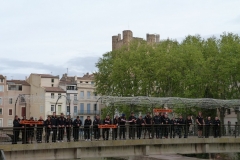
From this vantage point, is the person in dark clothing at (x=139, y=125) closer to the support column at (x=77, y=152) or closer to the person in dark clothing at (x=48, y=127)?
the support column at (x=77, y=152)

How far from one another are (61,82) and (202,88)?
4775cm

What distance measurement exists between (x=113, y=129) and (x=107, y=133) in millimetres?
552

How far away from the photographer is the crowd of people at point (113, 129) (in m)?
28.0

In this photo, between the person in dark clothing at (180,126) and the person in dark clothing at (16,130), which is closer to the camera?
the person in dark clothing at (16,130)

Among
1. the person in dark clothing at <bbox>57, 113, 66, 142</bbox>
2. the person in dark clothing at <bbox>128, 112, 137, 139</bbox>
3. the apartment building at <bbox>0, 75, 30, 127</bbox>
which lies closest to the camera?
the person in dark clothing at <bbox>57, 113, 66, 142</bbox>

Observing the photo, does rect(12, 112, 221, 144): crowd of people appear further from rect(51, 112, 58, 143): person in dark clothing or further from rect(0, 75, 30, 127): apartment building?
rect(0, 75, 30, 127): apartment building

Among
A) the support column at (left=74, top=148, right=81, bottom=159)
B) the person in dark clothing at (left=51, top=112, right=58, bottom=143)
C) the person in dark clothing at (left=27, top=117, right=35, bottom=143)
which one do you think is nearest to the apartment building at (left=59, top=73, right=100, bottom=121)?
the person in dark clothing at (left=51, top=112, right=58, bottom=143)

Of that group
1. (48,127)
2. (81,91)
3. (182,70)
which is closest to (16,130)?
(48,127)

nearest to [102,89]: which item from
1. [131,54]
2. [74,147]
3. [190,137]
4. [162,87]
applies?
[131,54]

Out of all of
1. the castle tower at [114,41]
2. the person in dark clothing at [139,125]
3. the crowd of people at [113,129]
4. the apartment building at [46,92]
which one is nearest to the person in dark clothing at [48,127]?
the crowd of people at [113,129]

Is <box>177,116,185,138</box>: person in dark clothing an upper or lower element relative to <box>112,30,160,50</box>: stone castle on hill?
lower

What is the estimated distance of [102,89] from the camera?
72625mm

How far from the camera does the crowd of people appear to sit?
27953 mm

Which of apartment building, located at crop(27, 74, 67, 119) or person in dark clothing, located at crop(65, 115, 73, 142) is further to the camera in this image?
apartment building, located at crop(27, 74, 67, 119)
